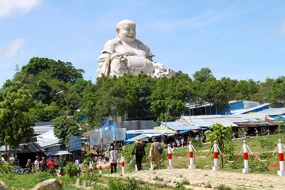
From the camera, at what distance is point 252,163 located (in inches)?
460

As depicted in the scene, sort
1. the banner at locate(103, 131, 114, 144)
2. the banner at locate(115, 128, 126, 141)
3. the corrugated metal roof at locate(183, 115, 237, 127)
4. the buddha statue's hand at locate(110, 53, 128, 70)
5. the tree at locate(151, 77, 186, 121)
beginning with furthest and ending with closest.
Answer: the buddha statue's hand at locate(110, 53, 128, 70)
the tree at locate(151, 77, 186, 121)
the corrugated metal roof at locate(183, 115, 237, 127)
the banner at locate(115, 128, 126, 141)
the banner at locate(103, 131, 114, 144)

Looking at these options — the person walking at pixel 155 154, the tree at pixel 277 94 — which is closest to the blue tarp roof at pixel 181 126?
the tree at pixel 277 94

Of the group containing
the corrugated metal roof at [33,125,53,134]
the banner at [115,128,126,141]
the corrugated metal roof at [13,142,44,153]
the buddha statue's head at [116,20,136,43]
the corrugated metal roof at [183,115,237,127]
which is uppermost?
the buddha statue's head at [116,20,136,43]

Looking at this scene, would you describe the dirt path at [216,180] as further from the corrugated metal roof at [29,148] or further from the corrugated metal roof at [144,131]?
the corrugated metal roof at [144,131]

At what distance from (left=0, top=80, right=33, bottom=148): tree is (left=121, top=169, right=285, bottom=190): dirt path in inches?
520

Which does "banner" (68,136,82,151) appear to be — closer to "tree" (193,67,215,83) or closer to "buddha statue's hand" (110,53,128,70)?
"buddha statue's hand" (110,53,128,70)

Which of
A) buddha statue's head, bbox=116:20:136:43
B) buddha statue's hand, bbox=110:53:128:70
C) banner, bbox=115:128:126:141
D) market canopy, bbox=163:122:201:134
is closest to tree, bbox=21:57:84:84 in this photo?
buddha statue's head, bbox=116:20:136:43

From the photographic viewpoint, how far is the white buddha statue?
164 ft

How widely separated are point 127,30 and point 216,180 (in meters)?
45.9

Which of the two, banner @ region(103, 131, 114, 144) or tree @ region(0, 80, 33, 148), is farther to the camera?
banner @ region(103, 131, 114, 144)

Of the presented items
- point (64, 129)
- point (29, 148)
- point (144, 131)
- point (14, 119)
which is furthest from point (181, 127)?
point (14, 119)

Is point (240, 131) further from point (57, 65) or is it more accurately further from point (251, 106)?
point (57, 65)

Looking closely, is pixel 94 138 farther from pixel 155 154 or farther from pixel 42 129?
pixel 42 129

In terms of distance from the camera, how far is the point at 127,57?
166 feet
